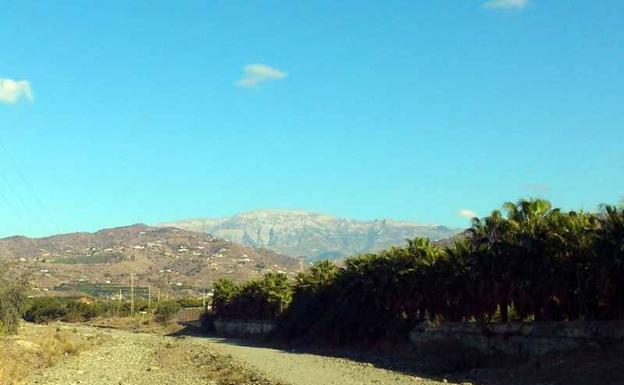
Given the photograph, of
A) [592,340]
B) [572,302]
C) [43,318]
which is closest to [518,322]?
[572,302]

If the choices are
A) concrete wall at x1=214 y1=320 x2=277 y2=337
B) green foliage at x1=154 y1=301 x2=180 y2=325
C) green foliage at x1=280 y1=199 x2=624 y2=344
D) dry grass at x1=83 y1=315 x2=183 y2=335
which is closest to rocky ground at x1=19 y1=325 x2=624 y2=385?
green foliage at x1=280 y1=199 x2=624 y2=344

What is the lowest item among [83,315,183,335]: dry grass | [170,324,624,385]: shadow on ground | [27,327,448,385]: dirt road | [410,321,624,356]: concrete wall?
[83,315,183,335]: dry grass

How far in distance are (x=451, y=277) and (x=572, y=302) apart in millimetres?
8579

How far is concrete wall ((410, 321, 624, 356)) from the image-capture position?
81.5ft

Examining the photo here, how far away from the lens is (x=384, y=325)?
140 ft

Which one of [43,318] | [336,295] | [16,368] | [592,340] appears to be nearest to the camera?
[592,340]

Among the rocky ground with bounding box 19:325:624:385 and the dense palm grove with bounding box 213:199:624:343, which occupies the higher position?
the dense palm grove with bounding box 213:199:624:343

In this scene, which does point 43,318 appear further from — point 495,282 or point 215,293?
point 495,282

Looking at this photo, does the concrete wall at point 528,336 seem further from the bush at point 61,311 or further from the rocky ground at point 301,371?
the bush at point 61,311

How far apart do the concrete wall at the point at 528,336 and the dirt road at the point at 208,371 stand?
16.8 ft

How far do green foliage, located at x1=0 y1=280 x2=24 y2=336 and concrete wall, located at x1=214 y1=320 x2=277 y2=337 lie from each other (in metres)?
20.6

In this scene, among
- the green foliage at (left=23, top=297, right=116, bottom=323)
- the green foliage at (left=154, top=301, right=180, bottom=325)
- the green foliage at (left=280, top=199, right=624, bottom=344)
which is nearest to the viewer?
the green foliage at (left=280, top=199, right=624, bottom=344)

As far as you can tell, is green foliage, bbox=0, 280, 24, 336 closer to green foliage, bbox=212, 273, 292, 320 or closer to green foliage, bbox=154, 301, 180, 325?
green foliage, bbox=212, 273, 292, 320

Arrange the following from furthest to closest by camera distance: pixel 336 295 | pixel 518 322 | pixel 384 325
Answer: pixel 336 295 → pixel 384 325 → pixel 518 322
